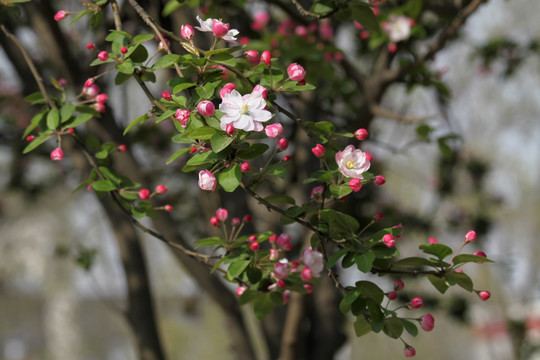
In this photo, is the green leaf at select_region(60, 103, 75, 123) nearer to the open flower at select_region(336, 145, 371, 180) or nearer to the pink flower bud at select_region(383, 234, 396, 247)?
the open flower at select_region(336, 145, 371, 180)

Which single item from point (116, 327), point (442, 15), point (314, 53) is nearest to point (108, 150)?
point (314, 53)

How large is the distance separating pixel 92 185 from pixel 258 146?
1.83 ft

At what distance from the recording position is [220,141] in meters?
1.04

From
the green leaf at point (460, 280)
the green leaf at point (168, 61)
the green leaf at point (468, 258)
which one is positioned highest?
the green leaf at point (168, 61)

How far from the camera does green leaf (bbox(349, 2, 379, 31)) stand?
1.46 metres

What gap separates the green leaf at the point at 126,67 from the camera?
4.13ft

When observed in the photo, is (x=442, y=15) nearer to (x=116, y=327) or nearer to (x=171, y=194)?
(x=171, y=194)

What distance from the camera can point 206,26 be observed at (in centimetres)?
120

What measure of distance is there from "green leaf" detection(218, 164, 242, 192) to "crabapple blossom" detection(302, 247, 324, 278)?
0.37 meters

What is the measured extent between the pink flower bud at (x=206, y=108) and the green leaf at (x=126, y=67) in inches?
10.7

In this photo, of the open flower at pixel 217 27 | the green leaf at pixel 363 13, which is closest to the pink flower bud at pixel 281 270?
the open flower at pixel 217 27

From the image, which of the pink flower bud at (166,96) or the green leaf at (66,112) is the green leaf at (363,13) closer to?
Answer: the pink flower bud at (166,96)

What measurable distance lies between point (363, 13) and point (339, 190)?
57 centimetres

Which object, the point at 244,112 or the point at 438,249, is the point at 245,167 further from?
the point at 438,249
